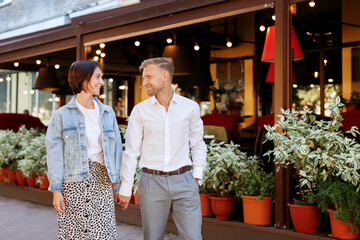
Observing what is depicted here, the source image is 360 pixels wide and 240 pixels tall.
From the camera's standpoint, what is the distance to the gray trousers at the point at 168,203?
3316 millimetres

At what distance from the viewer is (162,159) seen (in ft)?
11.0

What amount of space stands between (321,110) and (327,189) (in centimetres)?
882

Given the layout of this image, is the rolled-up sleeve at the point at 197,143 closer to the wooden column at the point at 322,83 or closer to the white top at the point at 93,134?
the white top at the point at 93,134

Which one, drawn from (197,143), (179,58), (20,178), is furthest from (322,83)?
(197,143)

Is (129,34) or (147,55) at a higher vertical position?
(147,55)

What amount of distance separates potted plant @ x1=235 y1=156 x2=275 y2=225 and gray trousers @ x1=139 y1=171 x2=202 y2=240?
6.60 ft

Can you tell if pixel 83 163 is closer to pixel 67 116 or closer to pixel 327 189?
pixel 67 116

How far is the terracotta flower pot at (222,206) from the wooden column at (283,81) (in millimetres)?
654

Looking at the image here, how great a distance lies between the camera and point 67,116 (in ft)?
11.1

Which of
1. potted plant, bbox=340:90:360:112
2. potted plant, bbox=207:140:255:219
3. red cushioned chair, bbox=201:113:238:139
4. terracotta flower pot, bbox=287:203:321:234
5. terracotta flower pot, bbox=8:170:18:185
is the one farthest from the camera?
red cushioned chair, bbox=201:113:238:139

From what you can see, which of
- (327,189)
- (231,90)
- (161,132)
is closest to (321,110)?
(231,90)

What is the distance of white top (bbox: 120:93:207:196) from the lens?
338 cm

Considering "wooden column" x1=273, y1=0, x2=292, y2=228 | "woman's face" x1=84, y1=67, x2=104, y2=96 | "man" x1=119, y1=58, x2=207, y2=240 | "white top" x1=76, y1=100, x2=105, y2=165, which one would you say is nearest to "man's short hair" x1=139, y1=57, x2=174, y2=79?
"man" x1=119, y1=58, x2=207, y2=240

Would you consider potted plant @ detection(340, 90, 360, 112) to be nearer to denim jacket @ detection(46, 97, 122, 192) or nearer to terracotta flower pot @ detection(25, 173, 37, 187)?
terracotta flower pot @ detection(25, 173, 37, 187)
